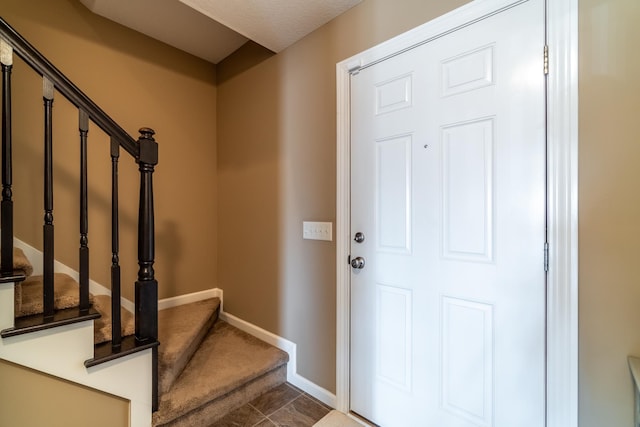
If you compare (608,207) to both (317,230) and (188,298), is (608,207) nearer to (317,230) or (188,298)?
(317,230)

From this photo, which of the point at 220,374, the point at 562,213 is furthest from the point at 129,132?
the point at 562,213

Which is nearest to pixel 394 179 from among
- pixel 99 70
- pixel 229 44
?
pixel 229 44

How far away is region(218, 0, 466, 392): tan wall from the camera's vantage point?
166 cm

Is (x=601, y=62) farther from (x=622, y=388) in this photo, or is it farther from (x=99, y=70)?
(x=99, y=70)

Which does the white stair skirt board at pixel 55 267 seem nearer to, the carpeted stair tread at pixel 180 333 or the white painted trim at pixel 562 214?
the carpeted stair tread at pixel 180 333

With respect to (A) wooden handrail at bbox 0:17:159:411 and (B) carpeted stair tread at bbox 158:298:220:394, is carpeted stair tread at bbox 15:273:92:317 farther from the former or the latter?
(B) carpeted stair tread at bbox 158:298:220:394

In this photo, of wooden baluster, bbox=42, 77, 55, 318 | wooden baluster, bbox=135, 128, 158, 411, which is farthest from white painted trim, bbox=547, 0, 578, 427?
wooden baluster, bbox=42, 77, 55, 318

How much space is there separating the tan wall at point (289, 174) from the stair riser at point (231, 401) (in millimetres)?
184

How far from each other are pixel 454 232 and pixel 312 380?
1.31m

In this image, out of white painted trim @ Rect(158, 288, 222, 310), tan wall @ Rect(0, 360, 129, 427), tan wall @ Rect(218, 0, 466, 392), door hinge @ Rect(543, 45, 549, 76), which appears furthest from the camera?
white painted trim @ Rect(158, 288, 222, 310)

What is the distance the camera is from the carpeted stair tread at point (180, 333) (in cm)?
150

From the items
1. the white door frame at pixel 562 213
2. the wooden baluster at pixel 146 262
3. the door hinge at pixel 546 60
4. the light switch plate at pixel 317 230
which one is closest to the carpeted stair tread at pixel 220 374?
the wooden baluster at pixel 146 262

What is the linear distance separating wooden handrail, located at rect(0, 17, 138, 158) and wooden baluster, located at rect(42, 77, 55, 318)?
36 mm

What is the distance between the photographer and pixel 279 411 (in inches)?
64.1
